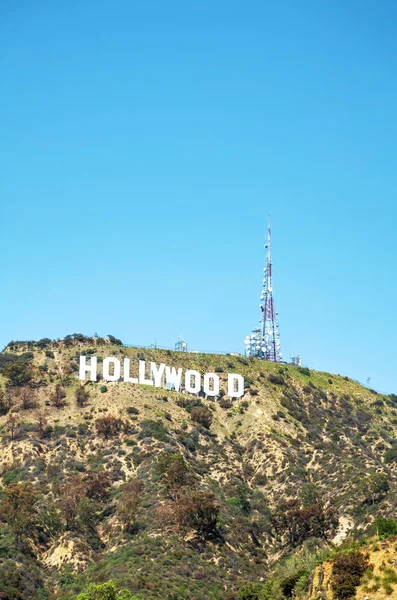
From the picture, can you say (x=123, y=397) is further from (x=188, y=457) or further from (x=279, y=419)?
(x=279, y=419)

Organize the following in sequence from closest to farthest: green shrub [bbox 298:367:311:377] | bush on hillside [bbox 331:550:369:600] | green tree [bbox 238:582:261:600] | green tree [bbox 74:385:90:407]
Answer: bush on hillside [bbox 331:550:369:600] < green tree [bbox 238:582:261:600] < green tree [bbox 74:385:90:407] < green shrub [bbox 298:367:311:377]

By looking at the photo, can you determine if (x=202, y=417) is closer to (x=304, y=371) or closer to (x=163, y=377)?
(x=163, y=377)

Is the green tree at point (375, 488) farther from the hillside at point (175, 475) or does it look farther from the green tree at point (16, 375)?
the green tree at point (16, 375)

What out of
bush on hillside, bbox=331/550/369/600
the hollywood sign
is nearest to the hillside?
the hollywood sign

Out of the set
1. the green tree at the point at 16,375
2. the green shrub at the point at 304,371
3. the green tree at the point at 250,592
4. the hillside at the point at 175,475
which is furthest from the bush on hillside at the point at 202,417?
the green tree at the point at 250,592

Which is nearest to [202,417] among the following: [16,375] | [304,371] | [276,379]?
[276,379]

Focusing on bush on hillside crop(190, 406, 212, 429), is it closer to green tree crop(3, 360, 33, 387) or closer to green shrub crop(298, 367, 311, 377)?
green tree crop(3, 360, 33, 387)
